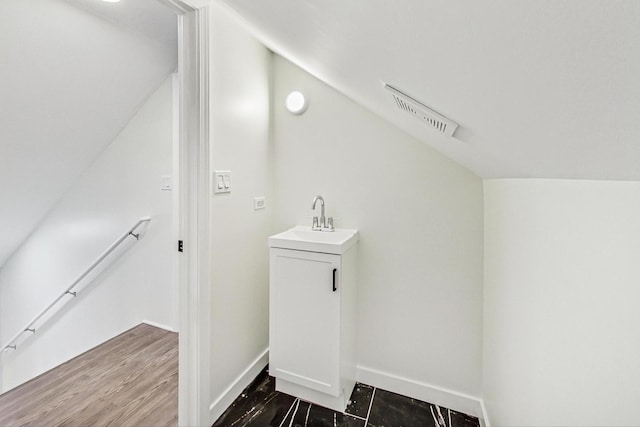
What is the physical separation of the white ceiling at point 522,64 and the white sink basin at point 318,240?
37.0 inches

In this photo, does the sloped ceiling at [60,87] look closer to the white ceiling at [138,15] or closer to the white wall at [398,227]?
the white ceiling at [138,15]

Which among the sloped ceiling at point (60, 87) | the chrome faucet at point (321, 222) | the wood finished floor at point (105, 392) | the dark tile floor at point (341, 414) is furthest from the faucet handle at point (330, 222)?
the sloped ceiling at point (60, 87)

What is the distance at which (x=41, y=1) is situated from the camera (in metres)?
1.46

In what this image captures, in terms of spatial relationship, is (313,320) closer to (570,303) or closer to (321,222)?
(321,222)

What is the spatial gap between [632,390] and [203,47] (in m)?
1.73

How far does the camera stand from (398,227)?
1.74 metres

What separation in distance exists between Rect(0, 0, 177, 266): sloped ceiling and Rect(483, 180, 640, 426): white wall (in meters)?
2.06

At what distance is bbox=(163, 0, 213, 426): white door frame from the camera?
1.35 metres

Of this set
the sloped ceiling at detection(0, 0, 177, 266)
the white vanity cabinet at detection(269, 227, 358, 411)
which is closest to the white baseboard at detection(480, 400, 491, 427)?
the white vanity cabinet at detection(269, 227, 358, 411)

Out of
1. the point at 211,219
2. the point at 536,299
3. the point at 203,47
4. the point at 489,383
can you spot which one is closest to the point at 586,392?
the point at 536,299

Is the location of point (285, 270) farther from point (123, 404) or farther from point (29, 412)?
point (29, 412)

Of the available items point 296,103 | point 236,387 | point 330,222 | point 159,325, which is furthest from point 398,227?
point 159,325

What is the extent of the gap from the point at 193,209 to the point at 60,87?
1.35 meters

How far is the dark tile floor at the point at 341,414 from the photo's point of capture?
1.53m
